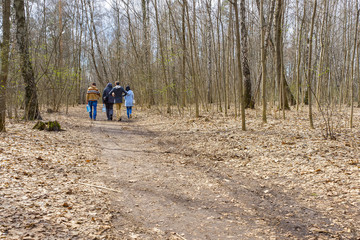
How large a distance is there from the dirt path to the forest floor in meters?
0.02

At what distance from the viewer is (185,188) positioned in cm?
443

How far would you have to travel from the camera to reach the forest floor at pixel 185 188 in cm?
300

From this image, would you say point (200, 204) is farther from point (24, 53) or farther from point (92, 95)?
point (92, 95)

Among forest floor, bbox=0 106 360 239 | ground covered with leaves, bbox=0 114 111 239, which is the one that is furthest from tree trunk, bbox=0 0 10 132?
ground covered with leaves, bbox=0 114 111 239

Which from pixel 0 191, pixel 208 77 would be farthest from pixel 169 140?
pixel 208 77

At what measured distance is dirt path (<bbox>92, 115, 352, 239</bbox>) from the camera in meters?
3.00

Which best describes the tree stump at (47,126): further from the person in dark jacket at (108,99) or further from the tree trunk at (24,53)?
the person in dark jacket at (108,99)

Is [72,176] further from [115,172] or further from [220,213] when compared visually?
[220,213]

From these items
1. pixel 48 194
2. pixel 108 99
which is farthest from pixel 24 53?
pixel 48 194

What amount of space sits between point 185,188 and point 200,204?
0.68 meters

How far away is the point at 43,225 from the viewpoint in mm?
2859

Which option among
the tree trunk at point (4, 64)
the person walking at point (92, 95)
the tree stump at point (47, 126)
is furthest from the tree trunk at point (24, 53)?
the person walking at point (92, 95)

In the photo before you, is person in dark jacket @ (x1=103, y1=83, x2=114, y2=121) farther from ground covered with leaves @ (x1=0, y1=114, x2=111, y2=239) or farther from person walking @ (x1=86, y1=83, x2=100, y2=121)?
ground covered with leaves @ (x1=0, y1=114, x2=111, y2=239)

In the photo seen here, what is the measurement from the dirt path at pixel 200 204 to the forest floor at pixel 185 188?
0.6 inches
